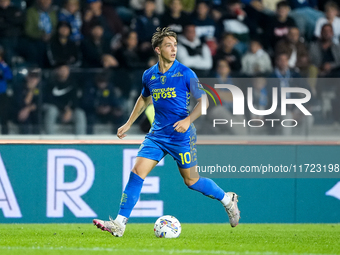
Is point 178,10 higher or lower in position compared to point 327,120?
higher

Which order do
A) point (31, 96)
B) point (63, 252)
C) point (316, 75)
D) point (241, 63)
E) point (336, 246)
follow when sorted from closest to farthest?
point (63, 252) → point (336, 246) → point (31, 96) → point (316, 75) → point (241, 63)

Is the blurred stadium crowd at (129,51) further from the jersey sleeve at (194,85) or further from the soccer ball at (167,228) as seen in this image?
the soccer ball at (167,228)

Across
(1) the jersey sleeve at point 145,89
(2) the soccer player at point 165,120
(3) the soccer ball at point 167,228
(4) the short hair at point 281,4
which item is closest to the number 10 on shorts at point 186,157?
(2) the soccer player at point 165,120

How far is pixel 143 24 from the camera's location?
33.8 ft

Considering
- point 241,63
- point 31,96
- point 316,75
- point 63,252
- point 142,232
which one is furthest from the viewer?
point 241,63

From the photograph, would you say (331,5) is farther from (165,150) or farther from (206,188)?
(165,150)

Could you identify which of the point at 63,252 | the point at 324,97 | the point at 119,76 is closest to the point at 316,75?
the point at 324,97

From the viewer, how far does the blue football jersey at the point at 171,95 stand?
6262mm

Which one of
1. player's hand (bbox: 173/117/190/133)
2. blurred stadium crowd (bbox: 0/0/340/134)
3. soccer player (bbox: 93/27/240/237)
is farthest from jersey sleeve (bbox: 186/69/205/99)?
blurred stadium crowd (bbox: 0/0/340/134)

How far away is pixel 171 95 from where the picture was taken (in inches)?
247

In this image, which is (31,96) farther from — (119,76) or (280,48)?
(280,48)

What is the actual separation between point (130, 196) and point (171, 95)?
3.65ft

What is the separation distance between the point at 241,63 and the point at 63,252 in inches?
212

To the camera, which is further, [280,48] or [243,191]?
[280,48]
